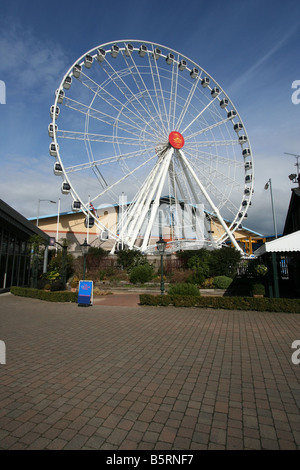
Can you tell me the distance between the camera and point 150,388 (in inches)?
158

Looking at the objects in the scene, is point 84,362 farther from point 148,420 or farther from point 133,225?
point 133,225

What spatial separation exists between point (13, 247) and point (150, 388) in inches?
757

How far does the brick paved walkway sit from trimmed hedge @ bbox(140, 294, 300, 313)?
2631 millimetres

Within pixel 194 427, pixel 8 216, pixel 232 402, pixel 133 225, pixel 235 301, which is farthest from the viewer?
pixel 133 225

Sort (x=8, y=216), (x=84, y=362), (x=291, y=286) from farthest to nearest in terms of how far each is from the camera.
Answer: (x=291, y=286), (x=8, y=216), (x=84, y=362)

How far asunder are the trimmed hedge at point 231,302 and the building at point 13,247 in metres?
10.1

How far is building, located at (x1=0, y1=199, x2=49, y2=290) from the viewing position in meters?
17.3

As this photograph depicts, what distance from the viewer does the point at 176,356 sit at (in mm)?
5445

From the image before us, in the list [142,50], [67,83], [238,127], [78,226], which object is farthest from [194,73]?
[78,226]

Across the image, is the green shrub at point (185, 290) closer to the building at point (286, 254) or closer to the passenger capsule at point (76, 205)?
the building at point (286, 254)

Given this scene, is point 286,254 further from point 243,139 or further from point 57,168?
point 57,168
